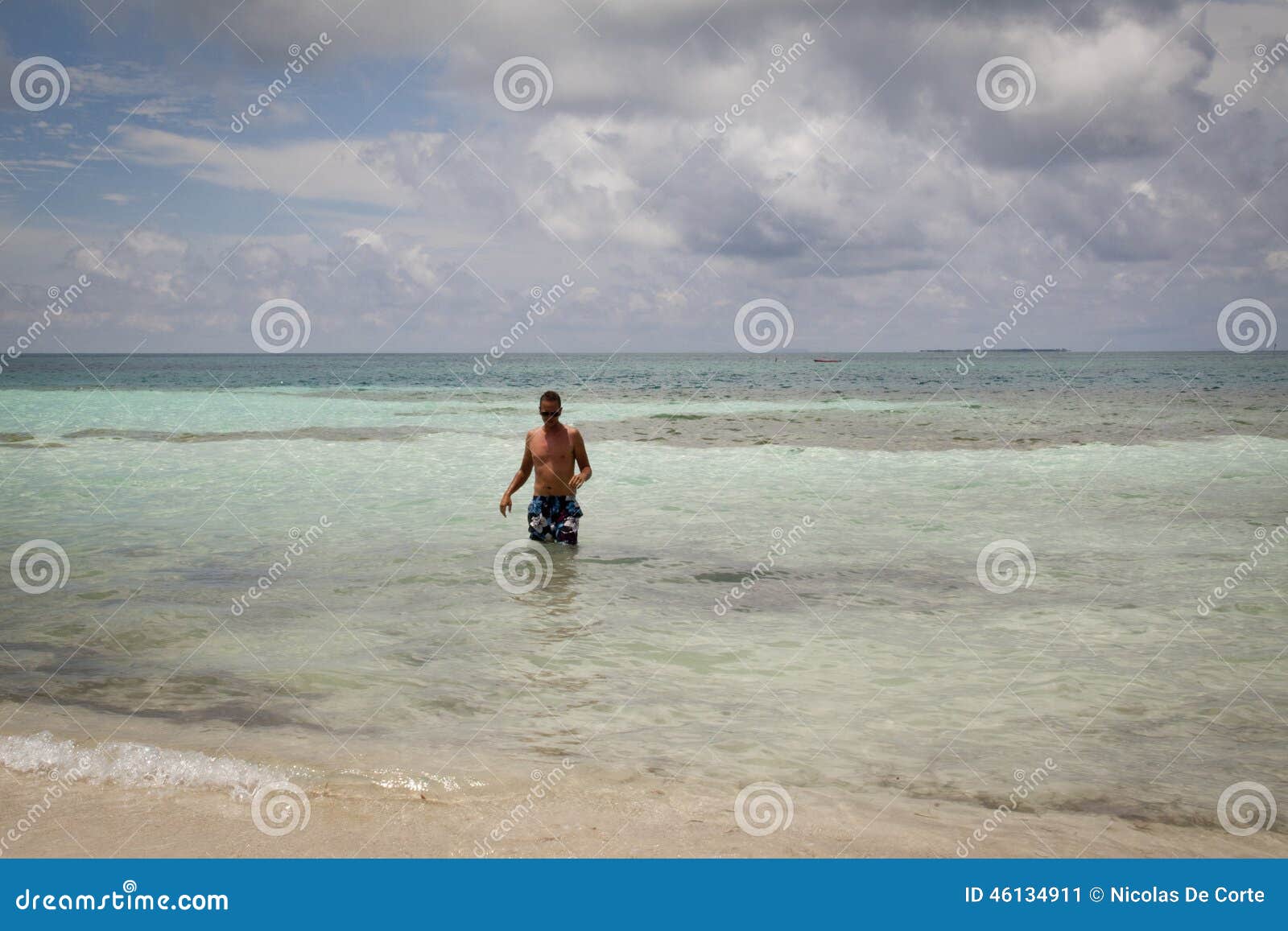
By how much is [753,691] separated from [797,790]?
5.37 ft

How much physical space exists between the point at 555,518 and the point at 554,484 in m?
0.44

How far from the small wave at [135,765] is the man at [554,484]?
6.29 metres

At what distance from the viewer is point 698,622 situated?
808 cm

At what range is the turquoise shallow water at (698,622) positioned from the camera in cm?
529

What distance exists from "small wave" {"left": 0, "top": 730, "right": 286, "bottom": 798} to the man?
629cm

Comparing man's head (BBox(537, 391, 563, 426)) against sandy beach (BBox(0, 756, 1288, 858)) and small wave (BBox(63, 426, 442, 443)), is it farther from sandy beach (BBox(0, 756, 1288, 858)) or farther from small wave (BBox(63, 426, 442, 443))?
small wave (BBox(63, 426, 442, 443))

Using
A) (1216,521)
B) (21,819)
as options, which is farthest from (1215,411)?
(21,819)

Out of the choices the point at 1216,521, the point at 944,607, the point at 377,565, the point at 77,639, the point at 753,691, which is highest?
the point at 1216,521

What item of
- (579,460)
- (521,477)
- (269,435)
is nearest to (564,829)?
(579,460)

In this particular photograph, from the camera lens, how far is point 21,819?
4023 mm

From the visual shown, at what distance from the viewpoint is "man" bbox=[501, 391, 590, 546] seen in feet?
36.5

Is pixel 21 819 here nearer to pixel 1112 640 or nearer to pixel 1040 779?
pixel 1040 779

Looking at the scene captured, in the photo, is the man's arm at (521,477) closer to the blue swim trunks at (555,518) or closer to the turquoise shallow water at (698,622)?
the blue swim trunks at (555,518)

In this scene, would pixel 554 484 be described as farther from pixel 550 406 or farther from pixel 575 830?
pixel 575 830
